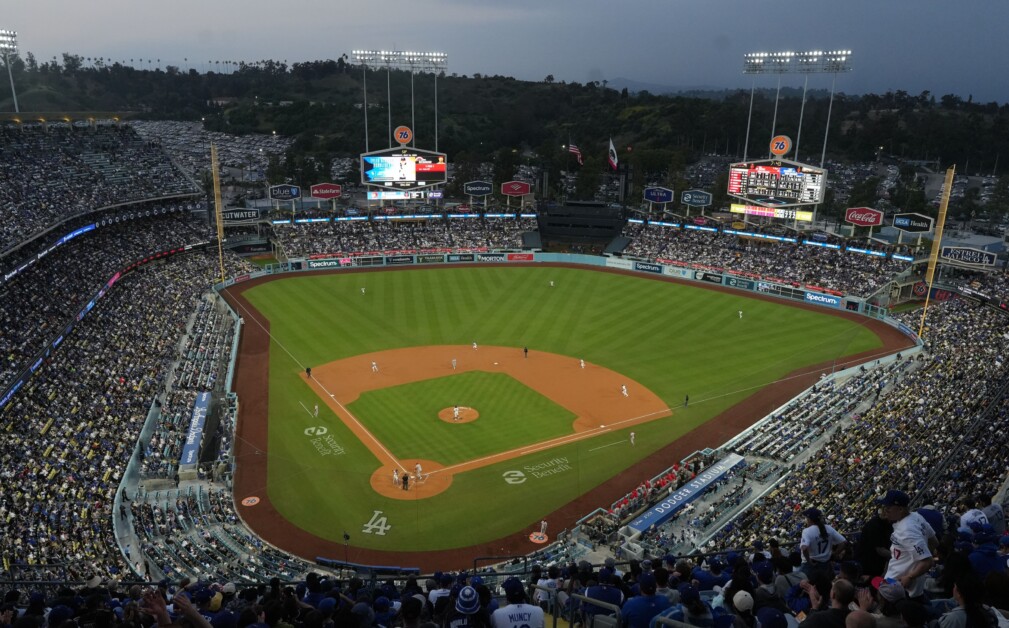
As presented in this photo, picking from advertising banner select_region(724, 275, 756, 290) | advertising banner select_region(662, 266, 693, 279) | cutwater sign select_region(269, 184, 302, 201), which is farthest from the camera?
cutwater sign select_region(269, 184, 302, 201)

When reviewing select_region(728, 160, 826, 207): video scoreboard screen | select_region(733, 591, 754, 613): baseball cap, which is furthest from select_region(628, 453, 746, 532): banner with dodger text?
select_region(728, 160, 826, 207): video scoreboard screen

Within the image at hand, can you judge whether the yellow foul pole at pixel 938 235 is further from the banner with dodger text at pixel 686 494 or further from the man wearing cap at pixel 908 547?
the man wearing cap at pixel 908 547

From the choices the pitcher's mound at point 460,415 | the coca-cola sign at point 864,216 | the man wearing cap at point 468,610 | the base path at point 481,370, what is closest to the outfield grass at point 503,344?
the base path at point 481,370

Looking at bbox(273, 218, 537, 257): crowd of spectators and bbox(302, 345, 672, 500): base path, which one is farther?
bbox(273, 218, 537, 257): crowd of spectators

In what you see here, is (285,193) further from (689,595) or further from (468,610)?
(689,595)

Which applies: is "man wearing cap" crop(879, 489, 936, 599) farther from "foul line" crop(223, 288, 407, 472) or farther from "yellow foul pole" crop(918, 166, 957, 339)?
"yellow foul pole" crop(918, 166, 957, 339)

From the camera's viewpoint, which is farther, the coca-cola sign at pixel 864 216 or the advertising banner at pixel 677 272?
the advertising banner at pixel 677 272

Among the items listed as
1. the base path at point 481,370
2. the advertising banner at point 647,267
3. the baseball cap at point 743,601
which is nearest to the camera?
the baseball cap at point 743,601
